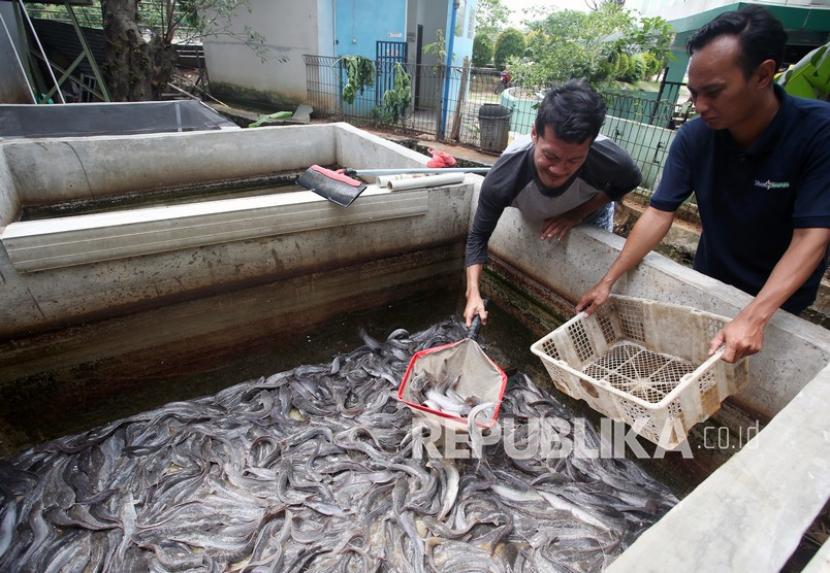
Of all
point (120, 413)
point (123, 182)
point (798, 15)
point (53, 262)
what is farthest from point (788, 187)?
point (798, 15)

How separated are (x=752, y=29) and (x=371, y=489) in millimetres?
3287

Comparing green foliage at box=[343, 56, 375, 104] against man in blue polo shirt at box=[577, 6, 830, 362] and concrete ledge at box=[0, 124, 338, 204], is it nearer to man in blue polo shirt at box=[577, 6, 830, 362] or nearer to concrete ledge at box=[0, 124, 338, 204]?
concrete ledge at box=[0, 124, 338, 204]

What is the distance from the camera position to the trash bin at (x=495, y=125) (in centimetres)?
921

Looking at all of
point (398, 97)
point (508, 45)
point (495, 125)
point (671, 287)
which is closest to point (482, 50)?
point (508, 45)

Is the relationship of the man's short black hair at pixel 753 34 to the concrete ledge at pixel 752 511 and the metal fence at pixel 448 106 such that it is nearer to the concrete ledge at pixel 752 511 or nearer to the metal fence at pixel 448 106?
the concrete ledge at pixel 752 511

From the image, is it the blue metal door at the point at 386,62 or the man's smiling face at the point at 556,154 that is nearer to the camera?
the man's smiling face at the point at 556,154

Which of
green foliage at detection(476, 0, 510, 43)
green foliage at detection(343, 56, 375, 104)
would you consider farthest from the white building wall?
green foliage at detection(476, 0, 510, 43)

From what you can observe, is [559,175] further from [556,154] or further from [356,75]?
[356,75]

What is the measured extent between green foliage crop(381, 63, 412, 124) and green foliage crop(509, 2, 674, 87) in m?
2.93

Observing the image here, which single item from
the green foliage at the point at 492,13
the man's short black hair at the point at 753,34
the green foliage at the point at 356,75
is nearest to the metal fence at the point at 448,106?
the green foliage at the point at 356,75

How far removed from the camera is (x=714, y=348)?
214cm

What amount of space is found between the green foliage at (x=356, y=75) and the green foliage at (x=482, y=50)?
1749 centimetres

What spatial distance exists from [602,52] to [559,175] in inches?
287

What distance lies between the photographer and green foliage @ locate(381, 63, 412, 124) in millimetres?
10984
